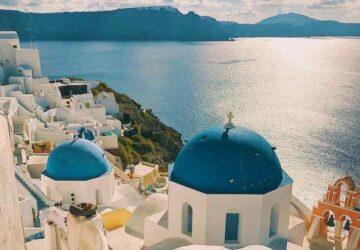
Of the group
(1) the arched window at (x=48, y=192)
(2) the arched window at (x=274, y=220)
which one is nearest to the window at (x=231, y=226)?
(2) the arched window at (x=274, y=220)

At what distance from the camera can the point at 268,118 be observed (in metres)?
62.3

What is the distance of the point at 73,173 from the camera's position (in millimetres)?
14758

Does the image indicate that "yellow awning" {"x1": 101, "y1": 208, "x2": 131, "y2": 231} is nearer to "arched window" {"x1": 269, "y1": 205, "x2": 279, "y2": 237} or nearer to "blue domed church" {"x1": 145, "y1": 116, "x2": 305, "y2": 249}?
"blue domed church" {"x1": 145, "y1": 116, "x2": 305, "y2": 249}

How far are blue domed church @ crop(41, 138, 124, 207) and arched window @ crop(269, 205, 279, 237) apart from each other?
6.85 metres

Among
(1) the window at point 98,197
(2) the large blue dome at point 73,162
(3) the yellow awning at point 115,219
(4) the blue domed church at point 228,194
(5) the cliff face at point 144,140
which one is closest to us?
(4) the blue domed church at point 228,194

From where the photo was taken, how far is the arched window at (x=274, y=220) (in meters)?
11.4

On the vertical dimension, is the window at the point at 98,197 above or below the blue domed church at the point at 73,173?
below

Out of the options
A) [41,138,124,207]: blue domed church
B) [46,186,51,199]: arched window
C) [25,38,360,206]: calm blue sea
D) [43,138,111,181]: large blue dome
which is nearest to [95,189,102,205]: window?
[41,138,124,207]: blue domed church

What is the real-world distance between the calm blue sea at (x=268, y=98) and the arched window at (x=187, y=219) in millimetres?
28089

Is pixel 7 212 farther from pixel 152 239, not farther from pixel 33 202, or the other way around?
pixel 33 202

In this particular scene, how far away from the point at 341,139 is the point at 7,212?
5504 centimetres

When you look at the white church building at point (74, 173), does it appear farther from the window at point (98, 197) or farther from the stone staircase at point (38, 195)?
the stone staircase at point (38, 195)

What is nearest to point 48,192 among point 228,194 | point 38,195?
point 38,195

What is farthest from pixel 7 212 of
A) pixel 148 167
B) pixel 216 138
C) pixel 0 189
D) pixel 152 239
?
pixel 148 167
